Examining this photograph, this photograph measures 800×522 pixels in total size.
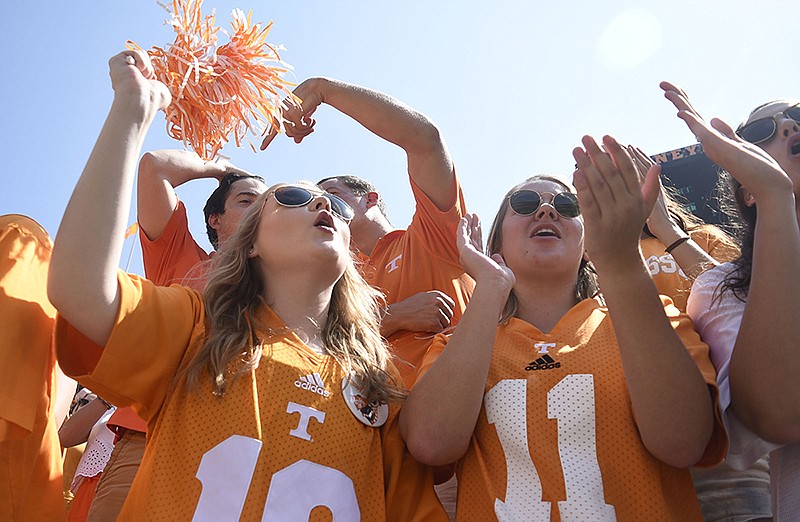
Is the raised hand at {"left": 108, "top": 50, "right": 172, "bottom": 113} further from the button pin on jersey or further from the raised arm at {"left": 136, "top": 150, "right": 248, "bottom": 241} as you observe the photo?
the raised arm at {"left": 136, "top": 150, "right": 248, "bottom": 241}

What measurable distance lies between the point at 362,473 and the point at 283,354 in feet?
1.47

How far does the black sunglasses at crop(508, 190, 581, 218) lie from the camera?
114 inches

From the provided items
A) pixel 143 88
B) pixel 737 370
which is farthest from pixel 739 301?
pixel 143 88

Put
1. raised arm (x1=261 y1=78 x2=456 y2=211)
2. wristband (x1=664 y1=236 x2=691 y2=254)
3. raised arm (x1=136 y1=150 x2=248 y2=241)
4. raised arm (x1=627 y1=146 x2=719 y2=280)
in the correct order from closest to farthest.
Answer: raised arm (x1=627 y1=146 x2=719 y2=280)
wristband (x1=664 y1=236 x2=691 y2=254)
raised arm (x1=261 y1=78 x2=456 y2=211)
raised arm (x1=136 y1=150 x2=248 y2=241)

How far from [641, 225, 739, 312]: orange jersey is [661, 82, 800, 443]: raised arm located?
128 cm

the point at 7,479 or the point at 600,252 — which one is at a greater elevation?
the point at 600,252

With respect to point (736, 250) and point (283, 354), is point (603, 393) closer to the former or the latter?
point (283, 354)

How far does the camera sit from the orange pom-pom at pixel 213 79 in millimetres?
2918

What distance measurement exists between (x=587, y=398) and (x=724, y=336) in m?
0.50

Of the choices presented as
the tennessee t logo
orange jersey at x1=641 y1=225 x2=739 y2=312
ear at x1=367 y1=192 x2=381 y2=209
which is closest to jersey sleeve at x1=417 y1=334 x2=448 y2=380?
the tennessee t logo

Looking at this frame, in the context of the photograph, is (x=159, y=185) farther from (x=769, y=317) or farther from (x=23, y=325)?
(x=769, y=317)

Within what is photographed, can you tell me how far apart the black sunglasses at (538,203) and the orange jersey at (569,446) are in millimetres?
599

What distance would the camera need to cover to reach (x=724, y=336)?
7.68 ft

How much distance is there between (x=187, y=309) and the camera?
2.40 metres
